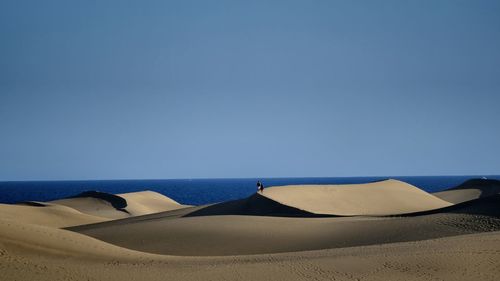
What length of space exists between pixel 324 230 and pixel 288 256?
25.0 ft

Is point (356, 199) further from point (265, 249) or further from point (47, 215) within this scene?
point (265, 249)

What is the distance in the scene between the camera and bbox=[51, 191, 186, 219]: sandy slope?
60.1 m

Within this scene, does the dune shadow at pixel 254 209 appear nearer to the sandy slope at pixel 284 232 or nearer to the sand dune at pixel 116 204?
the sandy slope at pixel 284 232

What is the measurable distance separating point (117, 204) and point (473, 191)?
37656 millimetres

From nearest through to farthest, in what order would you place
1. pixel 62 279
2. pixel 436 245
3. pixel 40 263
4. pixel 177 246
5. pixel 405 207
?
pixel 62 279, pixel 40 263, pixel 436 245, pixel 177 246, pixel 405 207

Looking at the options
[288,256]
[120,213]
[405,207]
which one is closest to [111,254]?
[288,256]

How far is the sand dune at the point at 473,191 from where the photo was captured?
62250 mm

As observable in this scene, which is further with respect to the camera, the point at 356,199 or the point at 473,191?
the point at 473,191

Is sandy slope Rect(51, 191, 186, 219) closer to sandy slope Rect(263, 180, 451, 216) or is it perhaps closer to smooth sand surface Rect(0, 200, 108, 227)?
smooth sand surface Rect(0, 200, 108, 227)

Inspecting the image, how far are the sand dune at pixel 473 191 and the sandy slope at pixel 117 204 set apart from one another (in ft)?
93.5

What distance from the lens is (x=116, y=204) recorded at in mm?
64125

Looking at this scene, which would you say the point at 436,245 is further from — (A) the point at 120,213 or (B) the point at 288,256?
(A) the point at 120,213

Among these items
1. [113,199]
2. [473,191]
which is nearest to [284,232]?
[113,199]

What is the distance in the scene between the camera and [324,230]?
2606 cm
